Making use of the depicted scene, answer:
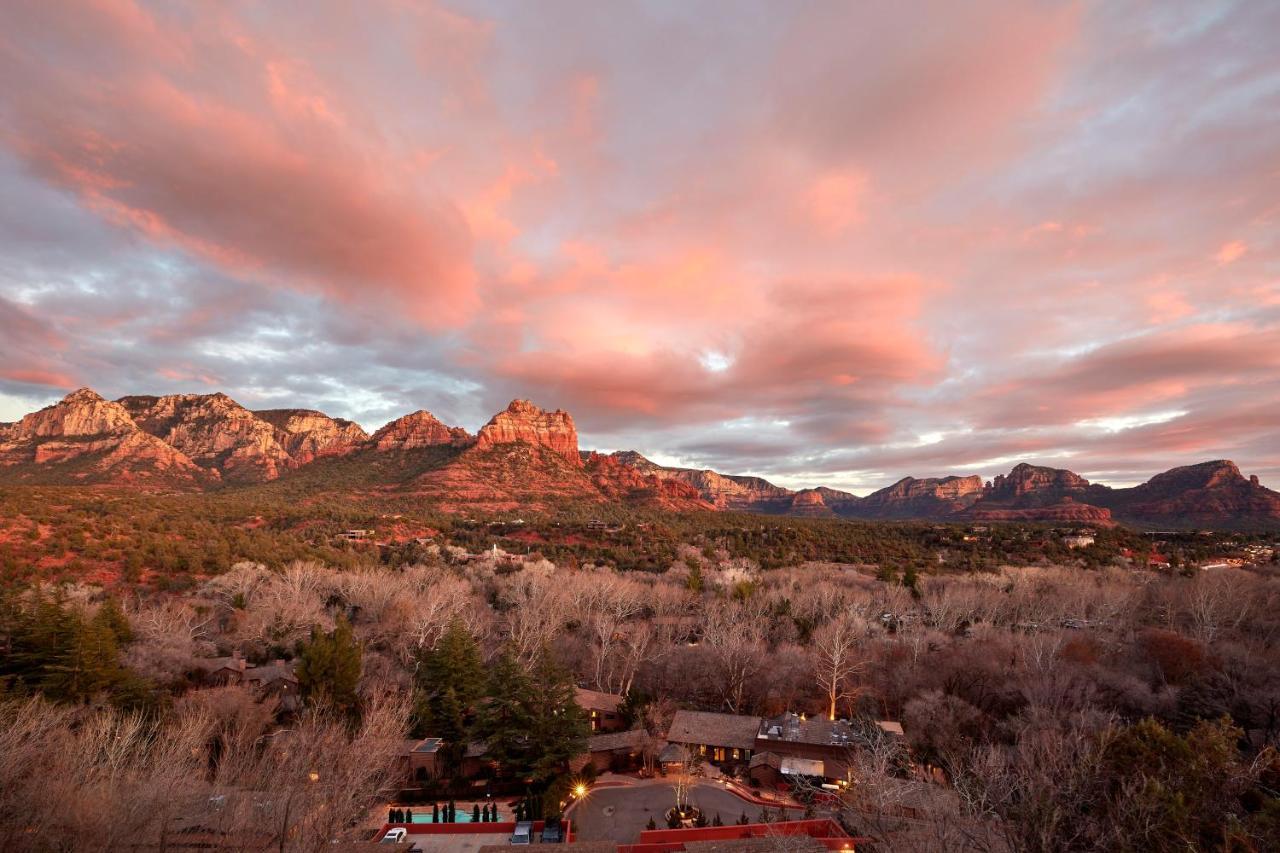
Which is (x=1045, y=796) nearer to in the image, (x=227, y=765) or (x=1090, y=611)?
(x=227, y=765)

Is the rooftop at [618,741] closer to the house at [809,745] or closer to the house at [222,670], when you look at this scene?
the house at [809,745]

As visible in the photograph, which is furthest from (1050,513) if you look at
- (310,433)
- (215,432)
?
(215,432)

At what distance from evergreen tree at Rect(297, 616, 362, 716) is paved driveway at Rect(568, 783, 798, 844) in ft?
49.7

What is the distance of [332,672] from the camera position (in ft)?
104

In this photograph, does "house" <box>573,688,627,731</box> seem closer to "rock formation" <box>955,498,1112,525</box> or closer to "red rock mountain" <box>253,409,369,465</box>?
"red rock mountain" <box>253,409,369,465</box>

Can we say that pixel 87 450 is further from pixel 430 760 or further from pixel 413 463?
pixel 430 760

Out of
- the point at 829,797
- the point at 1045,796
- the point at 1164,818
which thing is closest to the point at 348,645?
the point at 829,797

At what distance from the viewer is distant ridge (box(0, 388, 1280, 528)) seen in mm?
113562

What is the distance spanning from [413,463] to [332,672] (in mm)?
114693

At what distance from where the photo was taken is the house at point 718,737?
33.5 m

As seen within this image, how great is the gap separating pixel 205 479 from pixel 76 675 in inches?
4621

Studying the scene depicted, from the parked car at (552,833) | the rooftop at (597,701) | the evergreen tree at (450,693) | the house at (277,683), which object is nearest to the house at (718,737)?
the rooftop at (597,701)

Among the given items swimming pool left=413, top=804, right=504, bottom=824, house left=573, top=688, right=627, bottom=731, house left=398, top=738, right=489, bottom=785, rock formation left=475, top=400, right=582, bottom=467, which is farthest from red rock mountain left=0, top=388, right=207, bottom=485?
swimming pool left=413, top=804, right=504, bottom=824

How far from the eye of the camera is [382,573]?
5594 cm
